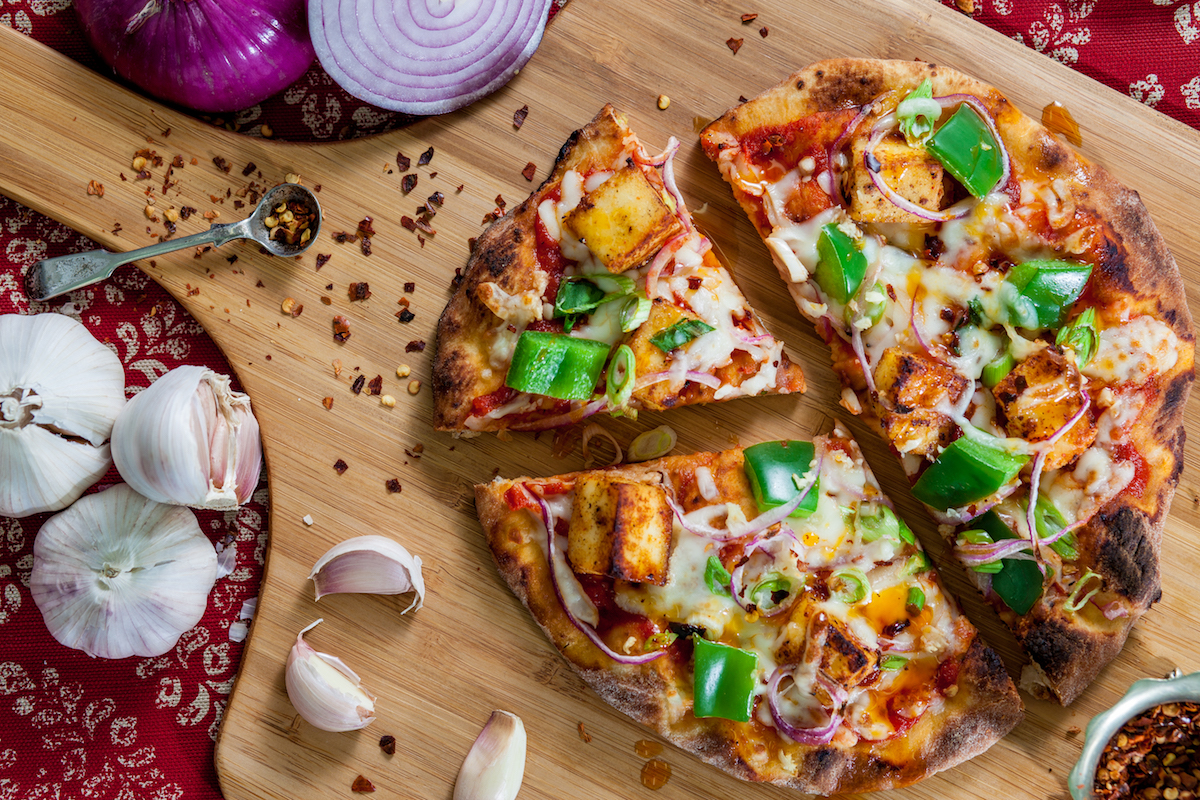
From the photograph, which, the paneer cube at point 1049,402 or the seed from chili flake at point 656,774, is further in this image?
the seed from chili flake at point 656,774

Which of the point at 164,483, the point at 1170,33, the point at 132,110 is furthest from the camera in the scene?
the point at 1170,33

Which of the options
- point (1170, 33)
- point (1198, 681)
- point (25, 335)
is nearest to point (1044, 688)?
point (1198, 681)

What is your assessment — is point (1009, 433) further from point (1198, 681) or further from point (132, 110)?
point (132, 110)

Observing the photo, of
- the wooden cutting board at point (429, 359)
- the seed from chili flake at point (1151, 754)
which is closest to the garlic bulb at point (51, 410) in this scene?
the wooden cutting board at point (429, 359)

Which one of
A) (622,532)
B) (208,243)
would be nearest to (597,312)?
(622,532)

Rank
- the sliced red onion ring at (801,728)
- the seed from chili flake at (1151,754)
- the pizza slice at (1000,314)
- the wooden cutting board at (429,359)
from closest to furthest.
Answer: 1. the sliced red onion ring at (801,728)
2. the pizza slice at (1000,314)
3. the seed from chili flake at (1151,754)
4. the wooden cutting board at (429,359)

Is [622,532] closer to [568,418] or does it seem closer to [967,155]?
A: [568,418]

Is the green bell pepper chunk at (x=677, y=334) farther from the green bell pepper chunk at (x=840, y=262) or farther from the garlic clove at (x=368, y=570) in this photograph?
the garlic clove at (x=368, y=570)

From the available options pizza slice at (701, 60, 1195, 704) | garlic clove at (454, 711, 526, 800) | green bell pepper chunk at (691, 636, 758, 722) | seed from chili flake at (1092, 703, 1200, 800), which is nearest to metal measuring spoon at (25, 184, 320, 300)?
pizza slice at (701, 60, 1195, 704)
